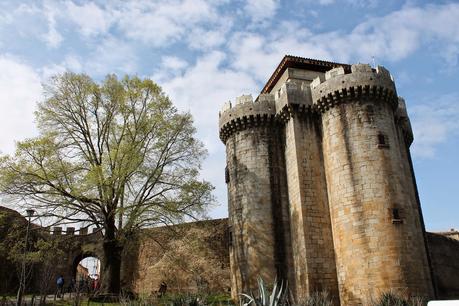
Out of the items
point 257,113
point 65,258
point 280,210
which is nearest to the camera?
point 280,210

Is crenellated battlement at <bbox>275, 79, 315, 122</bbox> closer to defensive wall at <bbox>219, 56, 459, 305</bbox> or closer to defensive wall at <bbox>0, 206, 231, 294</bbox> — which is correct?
defensive wall at <bbox>219, 56, 459, 305</bbox>

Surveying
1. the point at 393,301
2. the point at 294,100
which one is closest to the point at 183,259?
the point at 294,100

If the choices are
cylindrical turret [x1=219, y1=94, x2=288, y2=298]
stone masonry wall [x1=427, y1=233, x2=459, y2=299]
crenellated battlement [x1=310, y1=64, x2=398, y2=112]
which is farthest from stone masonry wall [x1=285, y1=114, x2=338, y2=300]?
stone masonry wall [x1=427, y1=233, x2=459, y2=299]

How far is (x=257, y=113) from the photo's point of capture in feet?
69.1

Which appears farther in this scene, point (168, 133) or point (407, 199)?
point (168, 133)

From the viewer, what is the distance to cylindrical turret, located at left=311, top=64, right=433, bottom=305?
1564 cm

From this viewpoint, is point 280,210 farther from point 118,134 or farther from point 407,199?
point 118,134

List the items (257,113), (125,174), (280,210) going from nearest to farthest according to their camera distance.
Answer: (125,174) → (280,210) → (257,113)

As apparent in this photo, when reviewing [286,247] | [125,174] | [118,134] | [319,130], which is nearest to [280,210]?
[286,247]

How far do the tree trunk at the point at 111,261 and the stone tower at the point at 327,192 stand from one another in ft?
18.4

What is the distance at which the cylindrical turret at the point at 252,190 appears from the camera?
18.8 metres

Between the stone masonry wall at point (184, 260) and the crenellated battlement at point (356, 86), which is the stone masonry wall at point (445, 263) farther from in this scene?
the crenellated battlement at point (356, 86)

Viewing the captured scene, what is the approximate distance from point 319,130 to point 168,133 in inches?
303

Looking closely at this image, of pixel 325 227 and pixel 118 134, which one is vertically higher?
pixel 118 134
